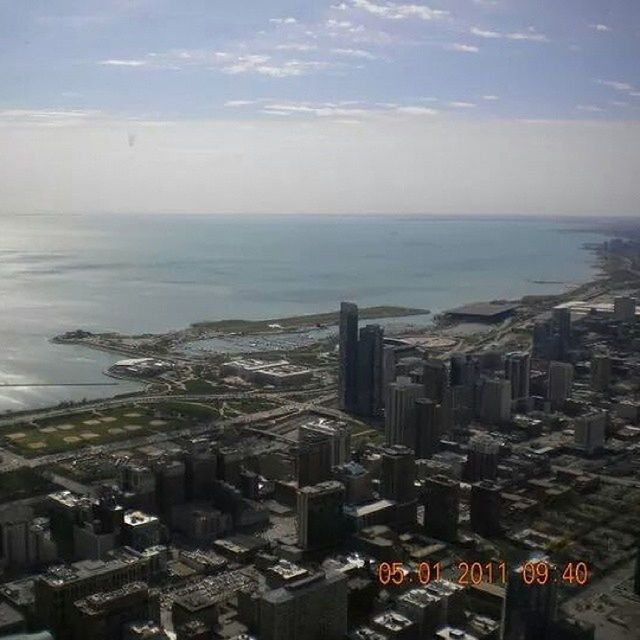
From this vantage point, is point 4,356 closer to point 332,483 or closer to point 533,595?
point 332,483

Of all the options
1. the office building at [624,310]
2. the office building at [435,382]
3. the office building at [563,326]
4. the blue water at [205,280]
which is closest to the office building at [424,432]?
the office building at [435,382]

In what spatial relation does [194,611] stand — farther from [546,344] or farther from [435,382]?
[546,344]

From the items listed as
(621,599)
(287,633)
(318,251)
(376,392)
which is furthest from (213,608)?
(318,251)

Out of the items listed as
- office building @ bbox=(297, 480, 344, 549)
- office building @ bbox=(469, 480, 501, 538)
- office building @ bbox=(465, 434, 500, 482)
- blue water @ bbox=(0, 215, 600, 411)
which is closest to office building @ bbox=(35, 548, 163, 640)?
office building @ bbox=(297, 480, 344, 549)

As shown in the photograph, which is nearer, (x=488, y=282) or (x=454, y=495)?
(x=454, y=495)

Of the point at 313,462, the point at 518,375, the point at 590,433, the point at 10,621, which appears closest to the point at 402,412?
the point at 313,462

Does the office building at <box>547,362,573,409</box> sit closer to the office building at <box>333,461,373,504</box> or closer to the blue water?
the office building at <box>333,461,373,504</box>
